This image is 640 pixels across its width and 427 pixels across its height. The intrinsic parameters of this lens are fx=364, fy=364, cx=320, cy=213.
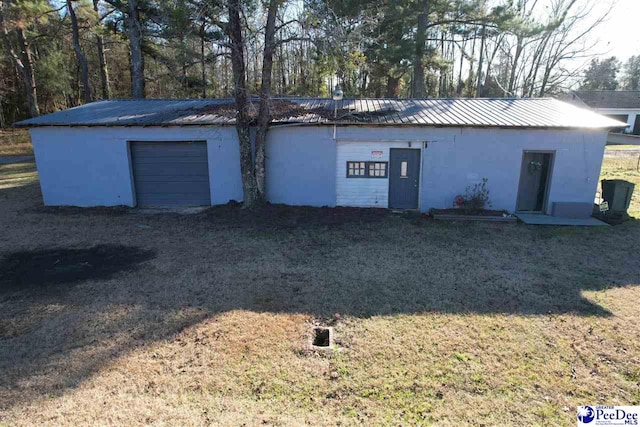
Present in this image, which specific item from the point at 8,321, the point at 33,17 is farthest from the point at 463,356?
the point at 33,17

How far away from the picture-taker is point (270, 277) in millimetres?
5961

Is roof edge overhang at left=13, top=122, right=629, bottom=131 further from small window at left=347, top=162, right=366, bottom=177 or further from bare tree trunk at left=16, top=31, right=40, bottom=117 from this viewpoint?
bare tree trunk at left=16, top=31, right=40, bottom=117

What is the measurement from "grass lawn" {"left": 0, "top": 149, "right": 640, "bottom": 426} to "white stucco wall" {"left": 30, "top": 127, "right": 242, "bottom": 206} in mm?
2737

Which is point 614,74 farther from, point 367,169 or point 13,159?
point 13,159

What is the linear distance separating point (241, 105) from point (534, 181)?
816 cm

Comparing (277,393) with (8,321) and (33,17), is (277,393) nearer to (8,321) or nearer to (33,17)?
(8,321)

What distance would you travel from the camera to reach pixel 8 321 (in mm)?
4637

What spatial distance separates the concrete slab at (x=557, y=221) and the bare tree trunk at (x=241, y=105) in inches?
279

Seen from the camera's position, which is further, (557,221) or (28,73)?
(28,73)

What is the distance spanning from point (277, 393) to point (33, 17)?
2334cm

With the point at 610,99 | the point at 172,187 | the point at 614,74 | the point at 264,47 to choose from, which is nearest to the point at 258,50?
the point at 264,47
